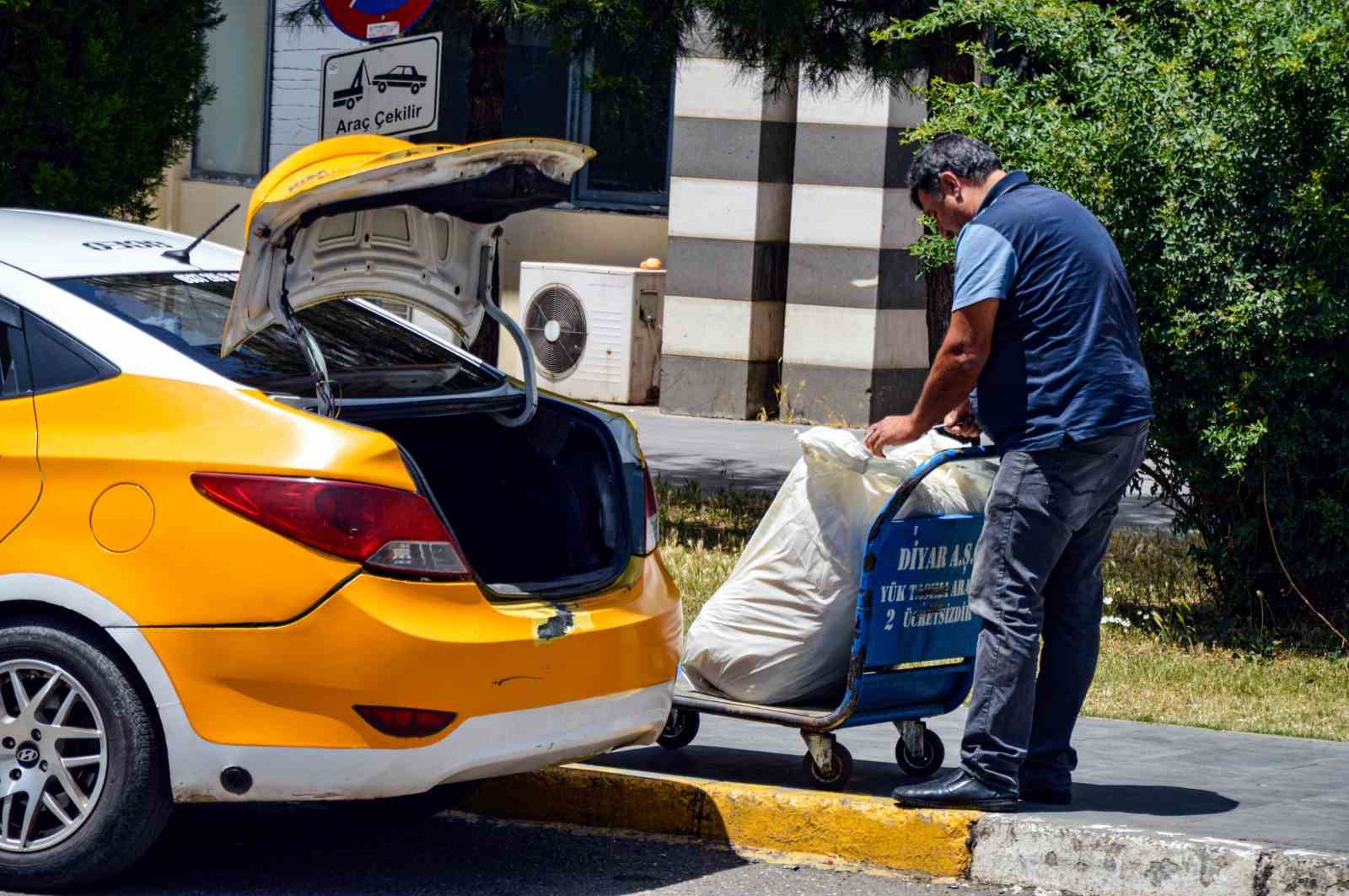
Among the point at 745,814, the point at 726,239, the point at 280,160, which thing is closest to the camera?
the point at 745,814

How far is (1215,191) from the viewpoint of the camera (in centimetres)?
839

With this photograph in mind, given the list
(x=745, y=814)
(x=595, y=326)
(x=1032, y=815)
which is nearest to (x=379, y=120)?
(x=745, y=814)

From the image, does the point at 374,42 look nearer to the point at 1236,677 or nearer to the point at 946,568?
the point at 946,568

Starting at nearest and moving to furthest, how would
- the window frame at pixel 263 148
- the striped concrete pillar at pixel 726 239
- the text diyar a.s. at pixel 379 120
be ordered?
the text diyar a.s. at pixel 379 120 < the striped concrete pillar at pixel 726 239 < the window frame at pixel 263 148

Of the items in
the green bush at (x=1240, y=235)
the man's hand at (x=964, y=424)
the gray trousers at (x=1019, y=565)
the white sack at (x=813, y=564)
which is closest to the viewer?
the gray trousers at (x=1019, y=565)

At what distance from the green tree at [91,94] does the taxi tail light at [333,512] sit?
5.25 m

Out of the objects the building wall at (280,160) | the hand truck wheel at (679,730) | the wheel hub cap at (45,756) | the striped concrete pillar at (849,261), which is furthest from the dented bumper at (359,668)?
the building wall at (280,160)

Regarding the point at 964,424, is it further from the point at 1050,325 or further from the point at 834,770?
the point at 834,770

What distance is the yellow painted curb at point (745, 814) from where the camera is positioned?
5562 millimetres

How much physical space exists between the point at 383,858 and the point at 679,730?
1.20 metres

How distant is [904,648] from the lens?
591 centimetres

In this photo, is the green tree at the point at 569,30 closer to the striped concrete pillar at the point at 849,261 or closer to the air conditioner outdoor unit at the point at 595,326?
the striped concrete pillar at the point at 849,261

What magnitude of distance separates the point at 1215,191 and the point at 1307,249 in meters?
0.44

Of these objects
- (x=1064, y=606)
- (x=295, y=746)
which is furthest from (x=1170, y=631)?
(x=295, y=746)
